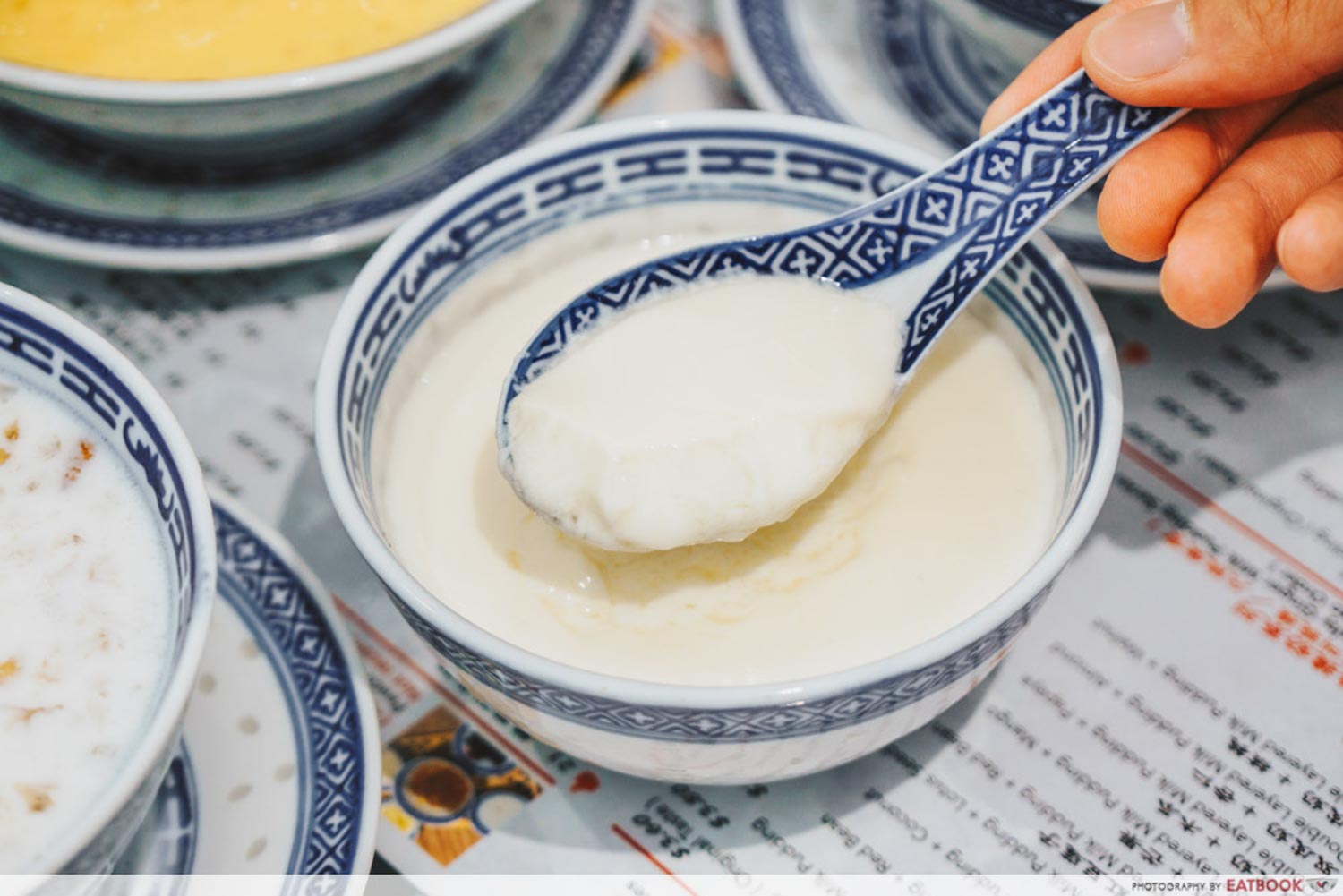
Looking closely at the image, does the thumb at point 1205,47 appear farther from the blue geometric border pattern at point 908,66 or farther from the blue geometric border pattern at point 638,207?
the blue geometric border pattern at point 908,66

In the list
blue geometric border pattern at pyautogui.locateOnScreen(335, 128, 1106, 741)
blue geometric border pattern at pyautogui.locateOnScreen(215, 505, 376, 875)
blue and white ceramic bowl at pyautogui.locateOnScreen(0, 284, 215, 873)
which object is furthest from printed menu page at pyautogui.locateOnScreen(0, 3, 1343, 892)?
blue and white ceramic bowl at pyautogui.locateOnScreen(0, 284, 215, 873)

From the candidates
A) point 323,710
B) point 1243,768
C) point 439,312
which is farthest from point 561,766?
point 1243,768

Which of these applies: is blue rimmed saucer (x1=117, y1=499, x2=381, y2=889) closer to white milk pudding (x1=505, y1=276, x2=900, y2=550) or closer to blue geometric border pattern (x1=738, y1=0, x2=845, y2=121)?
white milk pudding (x1=505, y1=276, x2=900, y2=550)

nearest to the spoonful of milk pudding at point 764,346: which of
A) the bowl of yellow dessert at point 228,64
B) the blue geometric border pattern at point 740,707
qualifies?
the blue geometric border pattern at point 740,707

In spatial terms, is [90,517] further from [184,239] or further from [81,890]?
[184,239]

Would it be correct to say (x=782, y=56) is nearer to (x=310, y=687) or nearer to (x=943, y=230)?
(x=943, y=230)
